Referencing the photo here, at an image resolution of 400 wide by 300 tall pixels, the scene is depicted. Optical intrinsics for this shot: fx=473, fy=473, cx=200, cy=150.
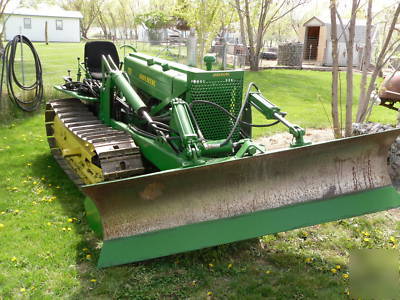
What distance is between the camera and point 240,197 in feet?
Answer: 13.8

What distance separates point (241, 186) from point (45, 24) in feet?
127

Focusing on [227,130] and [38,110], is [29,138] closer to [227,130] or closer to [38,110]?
[38,110]

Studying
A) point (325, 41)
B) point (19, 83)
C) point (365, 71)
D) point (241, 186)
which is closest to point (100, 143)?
point (241, 186)

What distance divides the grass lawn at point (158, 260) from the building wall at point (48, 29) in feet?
119

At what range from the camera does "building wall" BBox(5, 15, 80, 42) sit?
1526 inches

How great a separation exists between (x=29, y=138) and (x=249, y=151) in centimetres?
516

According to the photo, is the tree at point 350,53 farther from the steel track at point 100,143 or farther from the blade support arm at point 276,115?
the steel track at point 100,143

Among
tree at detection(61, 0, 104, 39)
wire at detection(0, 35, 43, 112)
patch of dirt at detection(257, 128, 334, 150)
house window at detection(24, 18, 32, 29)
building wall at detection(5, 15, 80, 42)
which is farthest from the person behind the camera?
tree at detection(61, 0, 104, 39)

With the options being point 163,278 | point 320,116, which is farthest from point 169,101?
point 320,116

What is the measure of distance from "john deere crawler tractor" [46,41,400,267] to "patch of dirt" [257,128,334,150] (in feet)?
10.3

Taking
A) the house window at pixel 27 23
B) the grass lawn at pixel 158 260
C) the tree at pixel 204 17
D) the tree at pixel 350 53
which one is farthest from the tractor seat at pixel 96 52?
the house window at pixel 27 23

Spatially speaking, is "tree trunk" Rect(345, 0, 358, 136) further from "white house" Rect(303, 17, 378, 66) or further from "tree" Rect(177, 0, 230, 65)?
"white house" Rect(303, 17, 378, 66)

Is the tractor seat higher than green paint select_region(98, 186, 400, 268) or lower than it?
higher

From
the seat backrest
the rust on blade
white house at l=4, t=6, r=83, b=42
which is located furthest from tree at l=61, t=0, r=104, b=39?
the rust on blade
